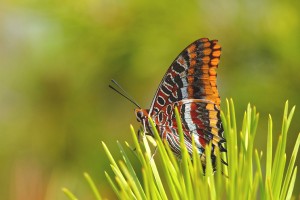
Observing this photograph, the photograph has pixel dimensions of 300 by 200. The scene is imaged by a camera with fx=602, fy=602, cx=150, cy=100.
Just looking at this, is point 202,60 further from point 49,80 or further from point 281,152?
point 49,80

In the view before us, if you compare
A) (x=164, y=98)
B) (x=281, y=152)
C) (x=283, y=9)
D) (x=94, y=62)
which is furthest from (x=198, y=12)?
(x=281, y=152)

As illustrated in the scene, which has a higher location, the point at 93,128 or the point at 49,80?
the point at 49,80

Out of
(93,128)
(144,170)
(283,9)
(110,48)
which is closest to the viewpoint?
(144,170)

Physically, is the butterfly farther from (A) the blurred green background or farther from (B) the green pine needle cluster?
(A) the blurred green background

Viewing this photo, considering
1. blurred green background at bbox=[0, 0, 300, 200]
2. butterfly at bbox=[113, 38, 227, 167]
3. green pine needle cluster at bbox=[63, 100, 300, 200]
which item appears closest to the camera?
green pine needle cluster at bbox=[63, 100, 300, 200]

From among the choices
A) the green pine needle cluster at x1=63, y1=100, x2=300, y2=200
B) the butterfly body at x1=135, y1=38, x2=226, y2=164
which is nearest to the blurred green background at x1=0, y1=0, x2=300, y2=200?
the butterfly body at x1=135, y1=38, x2=226, y2=164

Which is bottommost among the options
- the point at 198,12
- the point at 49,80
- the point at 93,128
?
the point at 93,128

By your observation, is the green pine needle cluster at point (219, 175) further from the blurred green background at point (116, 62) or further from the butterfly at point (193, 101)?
the blurred green background at point (116, 62)

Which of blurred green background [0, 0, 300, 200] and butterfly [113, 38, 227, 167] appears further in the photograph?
blurred green background [0, 0, 300, 200]
